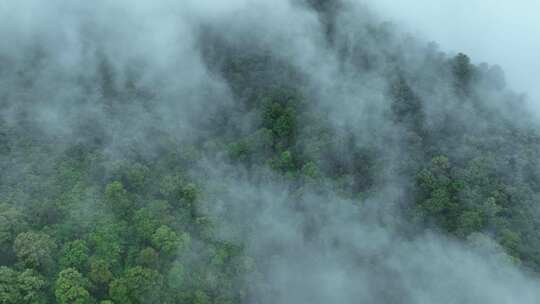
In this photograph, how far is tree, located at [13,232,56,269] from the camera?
46.1 metres

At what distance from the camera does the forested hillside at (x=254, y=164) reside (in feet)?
164

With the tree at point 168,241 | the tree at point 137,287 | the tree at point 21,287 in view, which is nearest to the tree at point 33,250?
the tree at point 21,287

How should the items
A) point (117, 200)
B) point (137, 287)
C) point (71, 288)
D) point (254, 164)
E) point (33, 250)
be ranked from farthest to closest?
point (254, 164) < point (117, 200) < point (137, 287) < point (33, 250) < point (71, 288)

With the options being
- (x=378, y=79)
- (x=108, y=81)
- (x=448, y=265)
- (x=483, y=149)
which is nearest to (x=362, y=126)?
(x=378, y=79)

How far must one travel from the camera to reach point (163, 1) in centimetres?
8162

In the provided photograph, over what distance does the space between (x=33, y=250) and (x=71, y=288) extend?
4.86 metres

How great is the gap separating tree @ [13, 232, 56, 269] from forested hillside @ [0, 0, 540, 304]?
135mm

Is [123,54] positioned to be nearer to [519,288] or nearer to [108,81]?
[108,81]

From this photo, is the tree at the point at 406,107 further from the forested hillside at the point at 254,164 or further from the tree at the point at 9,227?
the tree at the point at 9,227

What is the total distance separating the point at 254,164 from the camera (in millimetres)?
60594

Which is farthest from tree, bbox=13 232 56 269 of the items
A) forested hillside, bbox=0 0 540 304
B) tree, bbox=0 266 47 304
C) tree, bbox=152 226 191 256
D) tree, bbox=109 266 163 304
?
tree, bbox=152 226 191 256

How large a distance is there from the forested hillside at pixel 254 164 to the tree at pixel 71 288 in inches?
4.2

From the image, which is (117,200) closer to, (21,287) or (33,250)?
(33,250)

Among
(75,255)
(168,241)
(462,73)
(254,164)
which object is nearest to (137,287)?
(168,241)
